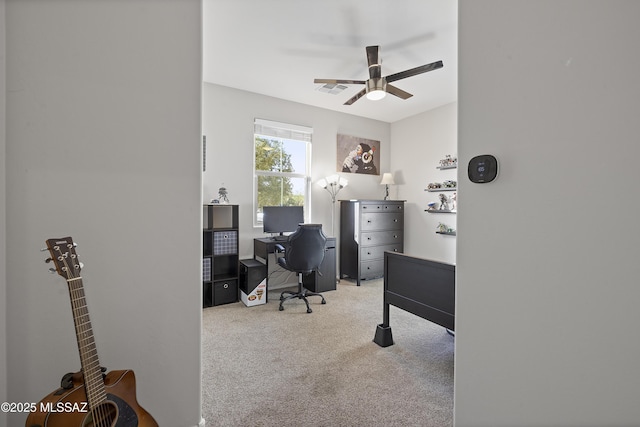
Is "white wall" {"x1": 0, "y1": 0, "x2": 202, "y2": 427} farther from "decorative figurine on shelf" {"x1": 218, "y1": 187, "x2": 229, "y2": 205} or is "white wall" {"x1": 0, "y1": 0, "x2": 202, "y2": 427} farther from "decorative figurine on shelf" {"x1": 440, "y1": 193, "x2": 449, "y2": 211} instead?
"decorative figurine on shelf" {"x1": 440, "y1": 193, "x2": 449, "y2": 211}

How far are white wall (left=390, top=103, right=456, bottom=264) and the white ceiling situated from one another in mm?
723

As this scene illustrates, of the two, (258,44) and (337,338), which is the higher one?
(258,44)

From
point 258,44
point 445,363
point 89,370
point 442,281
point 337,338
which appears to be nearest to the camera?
point 89,370

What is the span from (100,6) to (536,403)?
217cm

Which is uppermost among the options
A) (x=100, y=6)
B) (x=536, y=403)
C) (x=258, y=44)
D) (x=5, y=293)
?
(x=258, y=44)

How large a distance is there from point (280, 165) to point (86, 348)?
3650 mm

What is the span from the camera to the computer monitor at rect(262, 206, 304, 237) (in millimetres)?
4062

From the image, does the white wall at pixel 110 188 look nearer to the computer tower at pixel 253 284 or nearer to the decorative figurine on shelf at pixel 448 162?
the computer tower at pixel 253 284

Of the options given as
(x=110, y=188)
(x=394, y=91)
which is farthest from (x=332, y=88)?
(x=110, y=188)

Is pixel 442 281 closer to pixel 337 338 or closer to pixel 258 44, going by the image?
pixel 337 338

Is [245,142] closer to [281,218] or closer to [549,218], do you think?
[281,218]

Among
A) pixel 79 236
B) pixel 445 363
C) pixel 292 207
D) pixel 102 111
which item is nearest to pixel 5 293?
pixel 79 236

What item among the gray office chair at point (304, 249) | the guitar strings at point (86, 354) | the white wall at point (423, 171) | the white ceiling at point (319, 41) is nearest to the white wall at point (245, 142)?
the white ceiling at point (319, 41)

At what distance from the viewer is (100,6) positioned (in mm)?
1229
